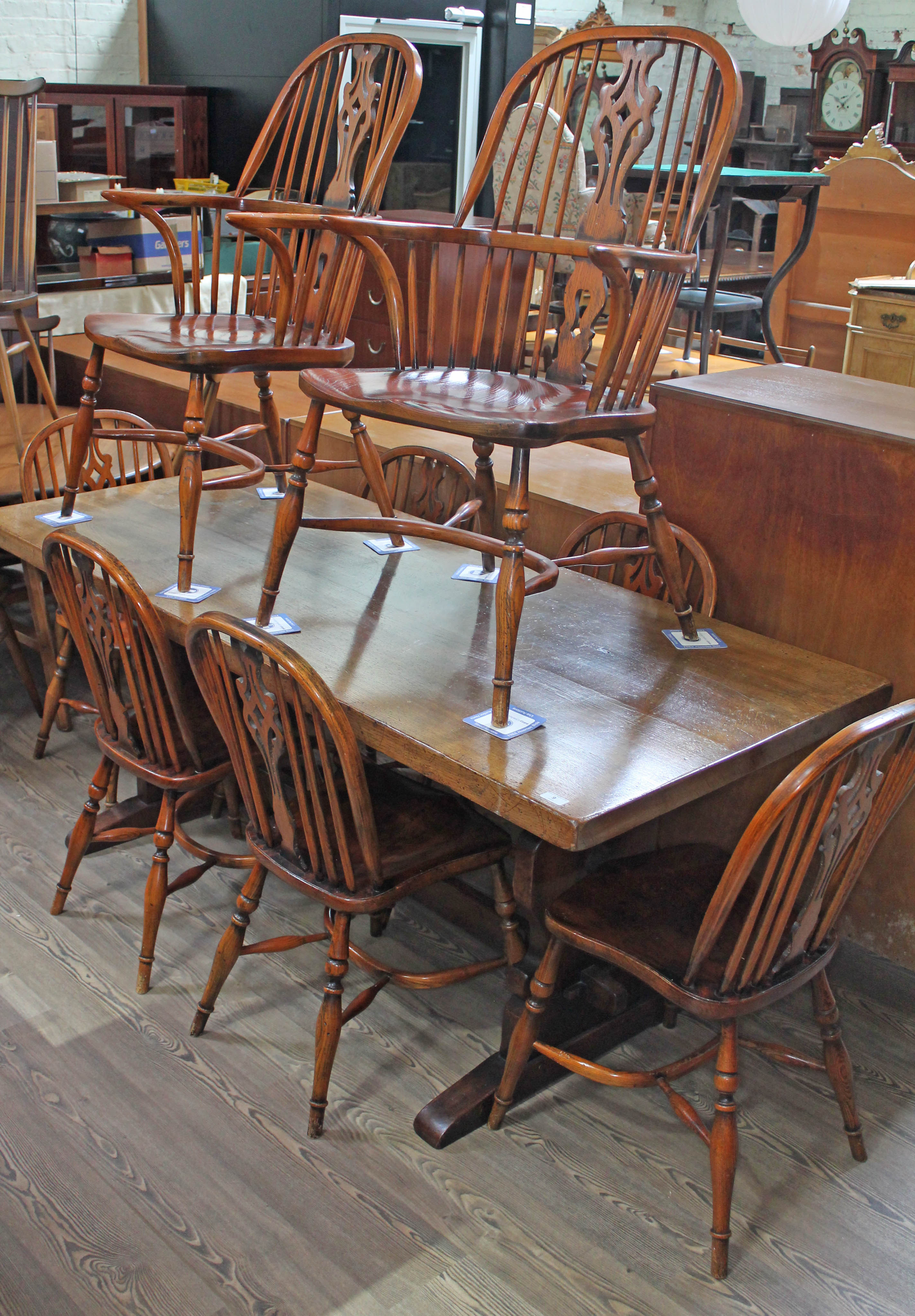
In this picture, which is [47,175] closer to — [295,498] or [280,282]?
[280,282]

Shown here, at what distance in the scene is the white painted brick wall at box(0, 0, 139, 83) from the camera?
618 cm

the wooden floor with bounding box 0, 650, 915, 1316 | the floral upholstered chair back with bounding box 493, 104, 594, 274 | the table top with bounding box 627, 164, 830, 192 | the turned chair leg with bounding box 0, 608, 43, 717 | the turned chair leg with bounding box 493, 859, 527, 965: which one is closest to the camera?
the wooden floor with bounding box 0, 650, 915, 1316

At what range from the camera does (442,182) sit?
682 cm

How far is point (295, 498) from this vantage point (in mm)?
2023

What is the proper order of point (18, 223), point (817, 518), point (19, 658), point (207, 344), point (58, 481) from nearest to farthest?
point (817, 518) → point (207, 344) → point (19, 658) → point (18, 223) → point (58, 481)

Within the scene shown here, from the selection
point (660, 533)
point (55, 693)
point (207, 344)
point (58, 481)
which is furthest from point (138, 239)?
point (660, 533)

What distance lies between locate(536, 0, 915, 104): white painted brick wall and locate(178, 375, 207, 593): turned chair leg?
8.62 m

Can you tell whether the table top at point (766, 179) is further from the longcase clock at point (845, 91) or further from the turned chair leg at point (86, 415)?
the longcase clock at point (845, 91)

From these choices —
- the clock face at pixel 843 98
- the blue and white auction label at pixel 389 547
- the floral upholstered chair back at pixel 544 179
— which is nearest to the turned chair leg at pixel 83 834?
the blue and white auction label at pixel 389 547

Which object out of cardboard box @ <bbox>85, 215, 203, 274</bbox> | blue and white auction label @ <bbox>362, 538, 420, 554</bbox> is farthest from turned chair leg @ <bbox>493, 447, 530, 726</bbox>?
cardboard box @ <bbox>85, 215, 203, 274</bbox>

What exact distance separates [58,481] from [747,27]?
9.32 meters

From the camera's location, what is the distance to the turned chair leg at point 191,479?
2238 mm

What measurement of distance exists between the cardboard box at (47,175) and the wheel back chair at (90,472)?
3.77ft

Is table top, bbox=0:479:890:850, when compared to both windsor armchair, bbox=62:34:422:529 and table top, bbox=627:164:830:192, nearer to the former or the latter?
windsor armchair, bbox=62:34:422:529
